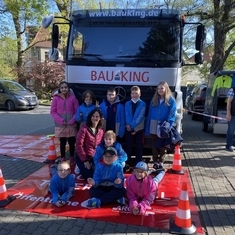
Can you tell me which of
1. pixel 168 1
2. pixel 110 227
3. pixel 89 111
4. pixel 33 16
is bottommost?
pixel 110 227

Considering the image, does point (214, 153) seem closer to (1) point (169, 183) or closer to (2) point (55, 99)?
(1) point (169, 183)

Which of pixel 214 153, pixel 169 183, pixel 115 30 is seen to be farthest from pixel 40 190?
pixel 214 153

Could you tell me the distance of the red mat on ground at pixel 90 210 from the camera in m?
3.97

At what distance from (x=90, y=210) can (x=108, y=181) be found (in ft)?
1.66

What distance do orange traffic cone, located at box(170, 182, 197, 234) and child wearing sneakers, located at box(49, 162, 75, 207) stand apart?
166cm

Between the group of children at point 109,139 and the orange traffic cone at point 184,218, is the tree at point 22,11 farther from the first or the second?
the orange traffic cone at point 184,218

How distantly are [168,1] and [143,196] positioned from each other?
70.0 feet

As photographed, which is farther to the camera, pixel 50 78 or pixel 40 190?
pixel 50 78

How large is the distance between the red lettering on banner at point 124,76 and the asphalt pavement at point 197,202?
2.19m

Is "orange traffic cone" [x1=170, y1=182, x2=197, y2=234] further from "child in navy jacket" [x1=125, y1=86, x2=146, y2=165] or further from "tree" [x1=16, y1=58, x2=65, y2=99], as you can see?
"tree" [x1=16, y1=58, x2=65, y2=99]

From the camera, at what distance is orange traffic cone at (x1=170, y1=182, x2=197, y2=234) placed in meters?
3.60

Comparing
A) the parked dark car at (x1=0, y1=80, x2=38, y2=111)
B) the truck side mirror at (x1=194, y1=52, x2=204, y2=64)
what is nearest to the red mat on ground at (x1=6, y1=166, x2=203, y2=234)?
the truck side mirror at (x1=194, y1=52, x2=204, y2=64)

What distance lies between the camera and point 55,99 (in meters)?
6.12

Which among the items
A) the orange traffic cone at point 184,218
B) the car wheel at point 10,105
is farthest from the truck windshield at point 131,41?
the car wheel at point 10,105
